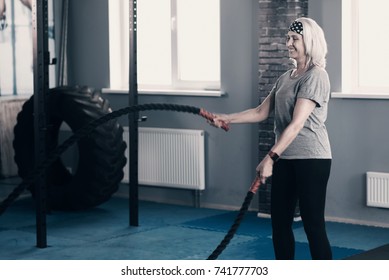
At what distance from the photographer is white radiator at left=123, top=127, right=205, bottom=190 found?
789 centimetres

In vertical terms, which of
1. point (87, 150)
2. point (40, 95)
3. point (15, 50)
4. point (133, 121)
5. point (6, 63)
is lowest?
point (87, 150)

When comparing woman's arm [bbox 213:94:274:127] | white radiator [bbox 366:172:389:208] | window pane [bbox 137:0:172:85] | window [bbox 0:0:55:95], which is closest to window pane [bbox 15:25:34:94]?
window [bbox 0:0:55:95]

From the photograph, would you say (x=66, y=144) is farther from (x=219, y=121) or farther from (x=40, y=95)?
(x=40, y=95)

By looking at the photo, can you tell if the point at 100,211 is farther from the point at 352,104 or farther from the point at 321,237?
the point at 321,237

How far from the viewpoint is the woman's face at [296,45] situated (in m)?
4.32

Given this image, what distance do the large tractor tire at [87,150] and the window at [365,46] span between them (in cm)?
197

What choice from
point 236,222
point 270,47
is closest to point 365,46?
point 270,47

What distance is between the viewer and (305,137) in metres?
4.32

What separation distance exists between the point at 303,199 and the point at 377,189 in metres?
2.70

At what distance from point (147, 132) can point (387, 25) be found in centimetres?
240

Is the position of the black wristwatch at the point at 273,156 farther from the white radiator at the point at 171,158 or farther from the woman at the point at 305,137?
the white radiator at the point at 171,158

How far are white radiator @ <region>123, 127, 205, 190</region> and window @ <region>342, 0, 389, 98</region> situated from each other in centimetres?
145

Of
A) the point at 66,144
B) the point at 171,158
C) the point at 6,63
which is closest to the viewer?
the point at 66,144

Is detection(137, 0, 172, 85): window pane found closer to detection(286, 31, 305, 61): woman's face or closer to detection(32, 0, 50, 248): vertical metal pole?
detection(32, 0, 50, 248): vertical metal pole
